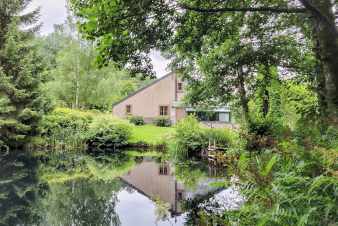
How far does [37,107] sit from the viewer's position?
2389 cm

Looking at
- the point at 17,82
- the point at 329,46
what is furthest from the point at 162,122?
the point at 329,46

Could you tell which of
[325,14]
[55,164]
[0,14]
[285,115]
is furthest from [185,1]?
[0,14]

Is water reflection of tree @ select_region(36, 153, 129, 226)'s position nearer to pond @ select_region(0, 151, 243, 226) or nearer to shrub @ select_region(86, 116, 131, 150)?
pond @ select_region(0, 151, 243, 226)

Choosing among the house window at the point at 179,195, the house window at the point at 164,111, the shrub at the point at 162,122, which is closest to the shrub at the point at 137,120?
the shrub at the point at 162,122

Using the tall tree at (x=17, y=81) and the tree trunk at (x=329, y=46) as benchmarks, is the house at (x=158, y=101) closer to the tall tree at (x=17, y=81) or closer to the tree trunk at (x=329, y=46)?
the tall tree at (x=17, y=81)

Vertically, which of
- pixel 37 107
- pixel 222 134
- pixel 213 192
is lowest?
pixel 213 192

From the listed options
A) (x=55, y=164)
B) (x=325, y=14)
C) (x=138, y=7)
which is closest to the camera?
(x=138, y=7)

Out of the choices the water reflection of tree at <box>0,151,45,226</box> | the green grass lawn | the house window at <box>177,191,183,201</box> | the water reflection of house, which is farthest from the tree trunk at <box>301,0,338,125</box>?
the green grass lawn

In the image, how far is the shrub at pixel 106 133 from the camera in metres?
25.8

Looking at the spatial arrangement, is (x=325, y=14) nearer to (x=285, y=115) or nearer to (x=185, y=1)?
(x=185, y=1)

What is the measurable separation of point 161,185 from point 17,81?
528 inches

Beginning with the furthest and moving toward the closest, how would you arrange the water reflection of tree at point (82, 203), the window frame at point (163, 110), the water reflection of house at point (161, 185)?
the window frame at point (163, 110), the water reflection of house at point (161, 185), the water reflection of tree at point (82, 203)

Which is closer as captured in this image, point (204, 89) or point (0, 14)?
point (204, 89)

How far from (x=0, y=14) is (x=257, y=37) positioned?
20.0 metres
